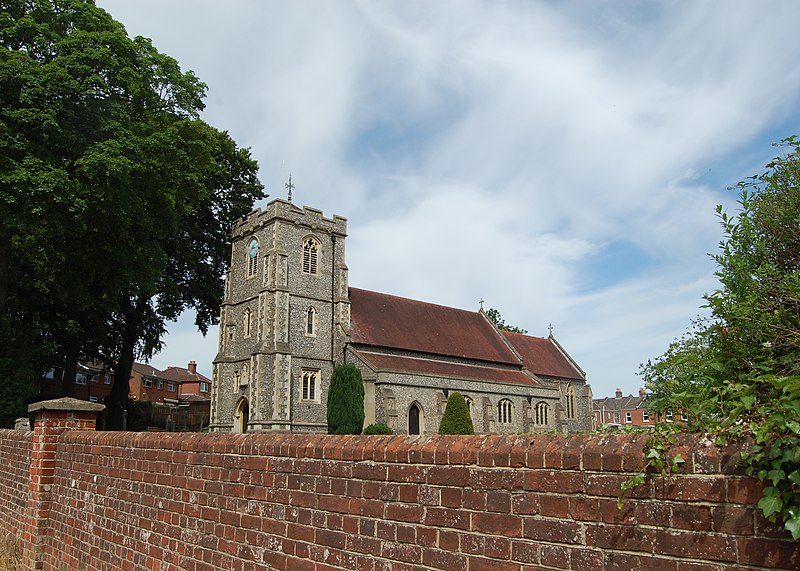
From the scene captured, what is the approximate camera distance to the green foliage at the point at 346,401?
1328 inches

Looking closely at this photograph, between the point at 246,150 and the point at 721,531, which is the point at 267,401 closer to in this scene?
the point at 246,150

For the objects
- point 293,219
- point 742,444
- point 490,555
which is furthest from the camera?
point 293,219

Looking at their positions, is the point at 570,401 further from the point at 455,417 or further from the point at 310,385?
the point at 310,385

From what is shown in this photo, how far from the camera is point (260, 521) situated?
4609 millimetres

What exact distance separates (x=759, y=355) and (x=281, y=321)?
3250cm

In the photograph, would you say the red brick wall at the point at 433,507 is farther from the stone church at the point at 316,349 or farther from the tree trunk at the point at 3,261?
the stone church at the point at 316,349

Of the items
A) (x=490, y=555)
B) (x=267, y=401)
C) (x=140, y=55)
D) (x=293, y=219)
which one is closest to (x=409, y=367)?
(x=267, y=401)

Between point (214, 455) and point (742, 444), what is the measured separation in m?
4.20

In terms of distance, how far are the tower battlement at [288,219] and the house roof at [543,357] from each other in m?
18.0

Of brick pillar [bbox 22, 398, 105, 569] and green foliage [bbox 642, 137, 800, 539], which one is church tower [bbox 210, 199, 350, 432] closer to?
brick pillar [bbox 22, 398, 105, 569]

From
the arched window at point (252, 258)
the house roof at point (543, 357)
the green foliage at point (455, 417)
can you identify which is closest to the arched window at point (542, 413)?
the house roof at point (543, 357)

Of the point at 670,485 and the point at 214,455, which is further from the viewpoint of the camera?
the point at 214,455

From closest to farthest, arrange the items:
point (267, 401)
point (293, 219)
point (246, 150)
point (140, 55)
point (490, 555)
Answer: point (490, 555) < point (140, 55) < point (267, 401) < point (293, 219) < point (246, 150)

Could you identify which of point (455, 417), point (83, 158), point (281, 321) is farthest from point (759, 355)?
point (281, 321)
